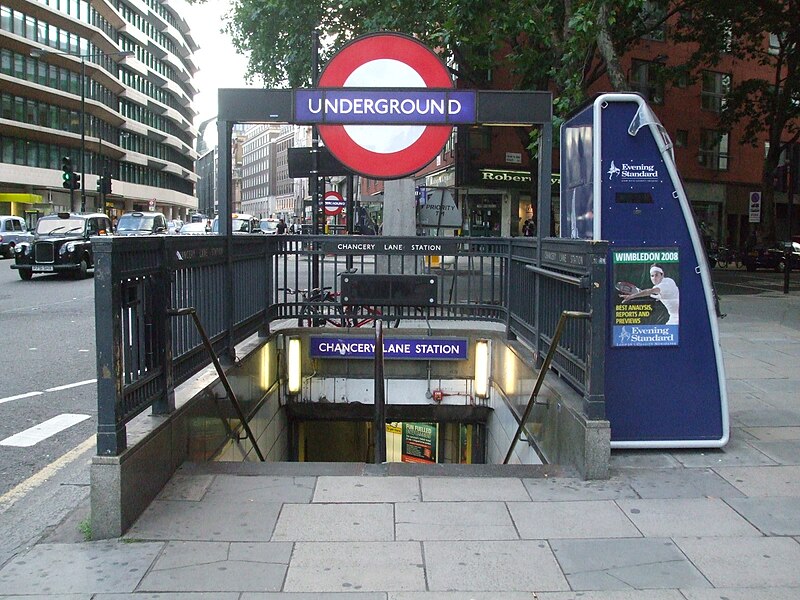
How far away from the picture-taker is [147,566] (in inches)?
146

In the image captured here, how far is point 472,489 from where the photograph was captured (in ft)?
16.0

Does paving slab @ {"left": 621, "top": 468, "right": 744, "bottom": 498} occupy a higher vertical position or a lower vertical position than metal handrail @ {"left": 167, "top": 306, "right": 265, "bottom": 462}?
lower

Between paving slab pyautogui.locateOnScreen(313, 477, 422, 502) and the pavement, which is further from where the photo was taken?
paving slab pyautogui.locateOnScreen(313, 477, 422, 502)

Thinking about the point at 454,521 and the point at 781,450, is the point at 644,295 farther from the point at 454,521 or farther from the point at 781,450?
the point at 454,521

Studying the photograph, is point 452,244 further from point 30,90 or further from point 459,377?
point 30,90

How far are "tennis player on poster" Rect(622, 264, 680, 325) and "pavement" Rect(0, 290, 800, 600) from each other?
1.03 meters

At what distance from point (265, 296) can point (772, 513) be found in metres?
5.38

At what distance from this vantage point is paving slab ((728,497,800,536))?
4.19 meters

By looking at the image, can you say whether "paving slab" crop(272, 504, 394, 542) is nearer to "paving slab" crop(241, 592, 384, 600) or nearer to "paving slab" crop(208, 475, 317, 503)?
"paving slab" crop(208, 475, 317, 503)

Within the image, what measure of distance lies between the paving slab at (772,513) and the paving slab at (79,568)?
325 cm

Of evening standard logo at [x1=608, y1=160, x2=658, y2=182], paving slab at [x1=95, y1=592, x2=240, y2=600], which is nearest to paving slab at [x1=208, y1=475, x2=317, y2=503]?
paving slab at [x1=95, y1=592, x2=240, y2=600]

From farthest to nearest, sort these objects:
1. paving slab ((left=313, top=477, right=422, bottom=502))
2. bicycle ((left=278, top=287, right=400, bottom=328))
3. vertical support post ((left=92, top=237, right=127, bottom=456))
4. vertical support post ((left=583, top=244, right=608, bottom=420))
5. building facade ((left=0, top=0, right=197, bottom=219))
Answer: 1. building facade ((left=0, top=0, right=197, bottom=219))
2. bicycle ((left=278, top=287, right=400, bottom=328))
3. vertical support post ((left=583, top=244, right=608, bottom=420))
4. paving slab ((left=313, top=477, right=422, bottom=502))
5. vertical support post ((left=92, top=237, right=127, bottom=456))

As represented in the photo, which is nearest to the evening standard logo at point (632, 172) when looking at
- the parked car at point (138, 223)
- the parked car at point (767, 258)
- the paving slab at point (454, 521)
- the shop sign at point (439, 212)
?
the paving slab at point (454, 521)

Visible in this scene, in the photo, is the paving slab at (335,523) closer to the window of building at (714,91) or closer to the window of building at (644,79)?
the window of building at (644,79)
